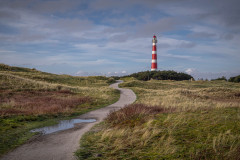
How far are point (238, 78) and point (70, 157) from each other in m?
82.5

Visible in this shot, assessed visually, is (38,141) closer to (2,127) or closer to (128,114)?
(2,127)

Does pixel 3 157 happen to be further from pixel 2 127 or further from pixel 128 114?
pixel 128 114

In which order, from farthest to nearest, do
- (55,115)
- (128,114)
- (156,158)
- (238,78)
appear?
(238,78) → (55,115) → (128,114) → (156,158)

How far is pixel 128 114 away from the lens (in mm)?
11250

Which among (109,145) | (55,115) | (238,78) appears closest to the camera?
(109,145)

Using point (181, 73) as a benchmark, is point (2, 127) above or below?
below

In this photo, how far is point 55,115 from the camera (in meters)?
13.8

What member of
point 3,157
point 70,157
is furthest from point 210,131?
point 3,157

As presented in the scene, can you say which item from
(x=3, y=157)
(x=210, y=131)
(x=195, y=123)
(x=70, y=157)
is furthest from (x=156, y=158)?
(x=3, y=157)

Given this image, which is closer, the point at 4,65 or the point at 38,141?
the point at 38,141

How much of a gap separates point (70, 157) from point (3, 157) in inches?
91.8

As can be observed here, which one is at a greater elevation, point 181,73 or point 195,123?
point 181,73

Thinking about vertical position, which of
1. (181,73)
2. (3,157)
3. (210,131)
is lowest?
(3,157)

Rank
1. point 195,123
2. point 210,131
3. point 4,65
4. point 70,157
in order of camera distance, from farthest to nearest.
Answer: point 4,65 → point 195,123 → point 210,131 → point 70,157
